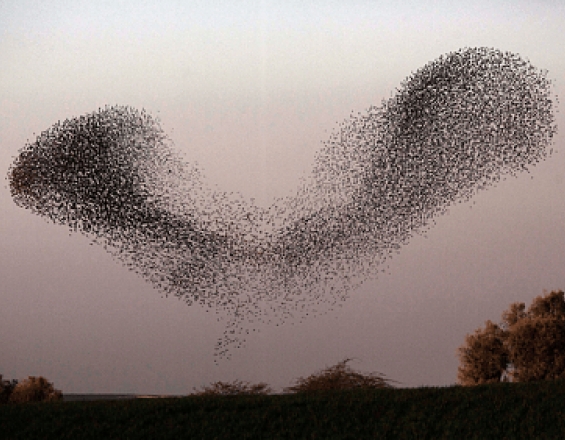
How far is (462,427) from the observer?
45.8ft

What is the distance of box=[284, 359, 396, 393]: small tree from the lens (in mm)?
18453

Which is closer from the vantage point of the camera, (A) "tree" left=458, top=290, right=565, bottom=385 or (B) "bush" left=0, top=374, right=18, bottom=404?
(A) "tree" left=458, top=290, right=565, bottom=385

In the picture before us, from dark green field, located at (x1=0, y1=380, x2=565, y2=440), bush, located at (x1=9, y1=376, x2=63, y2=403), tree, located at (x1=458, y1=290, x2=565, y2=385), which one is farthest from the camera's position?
bush, located at (x1=9, y1=376, x2=63, y2=403)

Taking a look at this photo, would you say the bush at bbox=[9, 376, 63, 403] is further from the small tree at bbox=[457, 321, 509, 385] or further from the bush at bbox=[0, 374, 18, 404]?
the small tree at bbox=[457, 321, 509, 385]

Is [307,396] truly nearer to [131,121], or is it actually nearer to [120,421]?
[120,421]

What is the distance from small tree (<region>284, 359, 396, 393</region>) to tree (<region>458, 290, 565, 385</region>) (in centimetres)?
740

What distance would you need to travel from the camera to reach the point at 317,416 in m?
14.6

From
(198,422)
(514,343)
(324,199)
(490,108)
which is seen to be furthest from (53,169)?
(514,343)

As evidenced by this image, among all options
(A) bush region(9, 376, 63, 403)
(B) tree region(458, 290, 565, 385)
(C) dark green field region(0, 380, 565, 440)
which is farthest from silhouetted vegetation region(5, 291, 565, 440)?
(A) bush region(9, 376, 63, 403)

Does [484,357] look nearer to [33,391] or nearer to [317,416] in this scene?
[317,416]

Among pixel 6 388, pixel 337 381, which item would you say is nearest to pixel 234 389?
pixel 337 381

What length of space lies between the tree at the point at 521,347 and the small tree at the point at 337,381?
24.3 ft

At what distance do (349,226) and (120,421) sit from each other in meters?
7.55

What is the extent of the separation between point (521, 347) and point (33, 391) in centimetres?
1814
